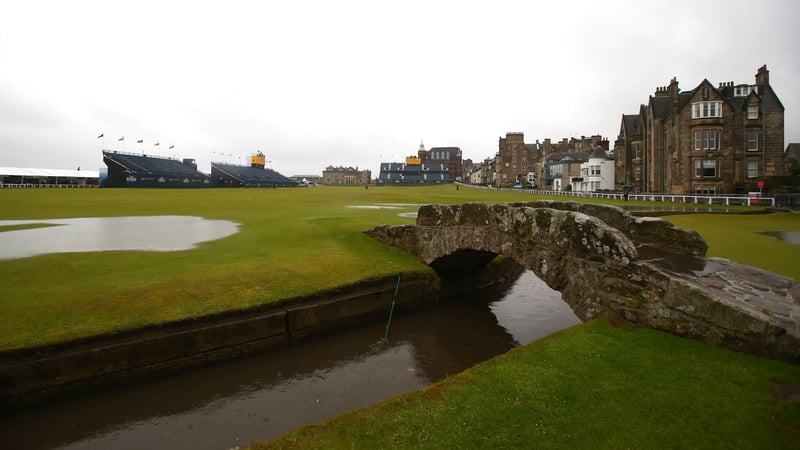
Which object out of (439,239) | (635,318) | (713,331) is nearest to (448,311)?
(439,239)

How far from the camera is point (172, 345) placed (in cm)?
923

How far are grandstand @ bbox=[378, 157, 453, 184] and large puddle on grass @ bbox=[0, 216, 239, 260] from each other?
136261 millimetres

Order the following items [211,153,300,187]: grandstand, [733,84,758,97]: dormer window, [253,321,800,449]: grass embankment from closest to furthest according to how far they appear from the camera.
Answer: [253,321,800,449]: grass embankment
[733,84,758,97]: dormer window
[211,153,300,187]: grandstand

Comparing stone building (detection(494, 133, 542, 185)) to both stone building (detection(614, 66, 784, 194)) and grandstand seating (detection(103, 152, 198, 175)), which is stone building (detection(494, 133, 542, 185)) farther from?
grandstand seating (detection(103, 152, 198, 175))

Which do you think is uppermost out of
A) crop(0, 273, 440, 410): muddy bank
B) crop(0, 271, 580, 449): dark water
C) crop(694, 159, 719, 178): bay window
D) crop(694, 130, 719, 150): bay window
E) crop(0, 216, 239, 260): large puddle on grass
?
crop(694, 130, 719, 150): bay window

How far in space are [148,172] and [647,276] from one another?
96.2m

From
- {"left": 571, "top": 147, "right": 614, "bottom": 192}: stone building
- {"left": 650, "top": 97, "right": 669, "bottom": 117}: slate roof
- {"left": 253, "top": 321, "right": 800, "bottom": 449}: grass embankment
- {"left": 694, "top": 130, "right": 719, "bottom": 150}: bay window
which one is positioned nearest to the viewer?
{"left": 253, "top": 321, "right": 800, "bottom": 449}: grass embankment

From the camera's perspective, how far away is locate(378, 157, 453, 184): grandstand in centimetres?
16312

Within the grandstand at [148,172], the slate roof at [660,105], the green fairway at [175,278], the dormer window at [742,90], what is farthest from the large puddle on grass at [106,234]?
the grandstand at [148,172]

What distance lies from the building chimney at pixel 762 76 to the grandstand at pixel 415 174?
118 m

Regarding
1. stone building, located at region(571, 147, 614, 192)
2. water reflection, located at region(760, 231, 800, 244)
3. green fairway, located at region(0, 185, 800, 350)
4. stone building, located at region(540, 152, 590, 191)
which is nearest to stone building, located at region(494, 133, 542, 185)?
stone building, located at region(540, 152, 590, 191)

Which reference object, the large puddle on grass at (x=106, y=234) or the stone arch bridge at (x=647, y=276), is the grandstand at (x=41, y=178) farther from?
the stone arch bridge at (x=647, y=276)

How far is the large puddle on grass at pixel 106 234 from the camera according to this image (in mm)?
16594

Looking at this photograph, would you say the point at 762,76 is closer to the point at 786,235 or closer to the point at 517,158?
the point at 786,235
